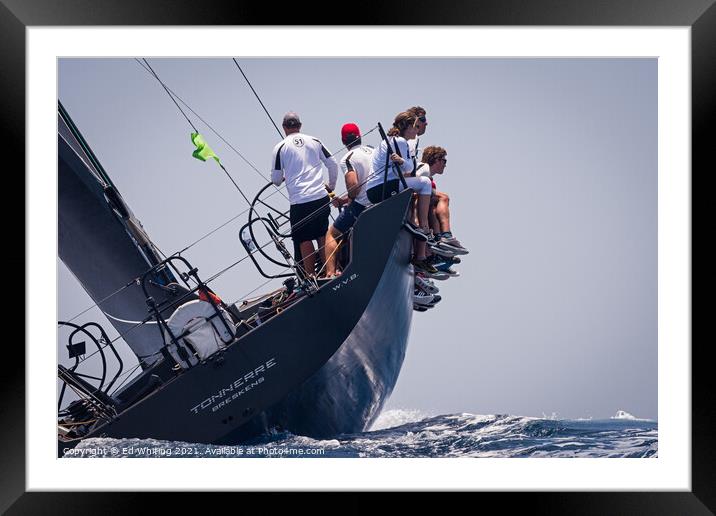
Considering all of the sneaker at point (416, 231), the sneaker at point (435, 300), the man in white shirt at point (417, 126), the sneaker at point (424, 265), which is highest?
the man in white shirt at point (417, 126)

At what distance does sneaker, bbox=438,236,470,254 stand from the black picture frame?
1.91 m

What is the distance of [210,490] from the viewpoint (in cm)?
935

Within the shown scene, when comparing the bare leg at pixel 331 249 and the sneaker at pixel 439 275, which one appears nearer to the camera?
the bare leg at pixel 331 249

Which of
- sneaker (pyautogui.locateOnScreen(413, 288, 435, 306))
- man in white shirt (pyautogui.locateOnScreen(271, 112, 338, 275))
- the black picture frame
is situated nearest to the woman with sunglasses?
man in white shirt (pyautogui.locateOnScreen(271, 112, 338, 275))

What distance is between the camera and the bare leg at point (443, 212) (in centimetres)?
1062

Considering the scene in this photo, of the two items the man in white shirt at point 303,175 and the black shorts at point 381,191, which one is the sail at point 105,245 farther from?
the black shorts at point 381,191

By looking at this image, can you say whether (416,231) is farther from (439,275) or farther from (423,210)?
(439,275)

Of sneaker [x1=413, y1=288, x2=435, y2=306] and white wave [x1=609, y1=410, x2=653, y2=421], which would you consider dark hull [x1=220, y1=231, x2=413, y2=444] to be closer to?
sneaker [x1=413, y1=288, x2=435, y2=306]

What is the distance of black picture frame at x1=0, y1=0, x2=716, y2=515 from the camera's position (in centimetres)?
913

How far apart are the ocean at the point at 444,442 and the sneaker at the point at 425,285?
116cm

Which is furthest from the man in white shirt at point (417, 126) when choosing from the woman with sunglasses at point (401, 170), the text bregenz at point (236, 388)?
the text bregenz at point (236, 388)
